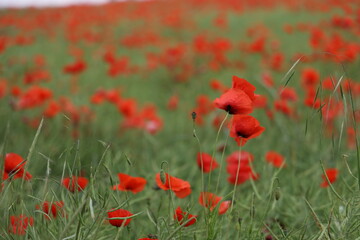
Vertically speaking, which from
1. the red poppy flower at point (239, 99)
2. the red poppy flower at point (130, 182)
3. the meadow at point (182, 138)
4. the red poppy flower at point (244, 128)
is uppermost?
the red poppy flower at point (239, 99)

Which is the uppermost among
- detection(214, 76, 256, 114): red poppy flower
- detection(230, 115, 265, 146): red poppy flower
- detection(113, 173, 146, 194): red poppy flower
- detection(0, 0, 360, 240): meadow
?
detection(214, 76, 256, 114): red poppy flower

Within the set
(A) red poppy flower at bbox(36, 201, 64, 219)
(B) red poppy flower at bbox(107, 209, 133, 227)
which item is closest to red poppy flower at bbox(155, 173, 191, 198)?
(B) red poppy flower at bbox(107, 209, 133, 227)

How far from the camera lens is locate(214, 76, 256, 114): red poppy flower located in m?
0.92

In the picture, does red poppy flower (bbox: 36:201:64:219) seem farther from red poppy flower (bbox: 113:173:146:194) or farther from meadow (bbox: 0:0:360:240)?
red poppy flower (bbox: 113:173:146:194)

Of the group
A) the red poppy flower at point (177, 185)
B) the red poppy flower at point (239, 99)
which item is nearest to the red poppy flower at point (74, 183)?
the red poppy flower at point (177, 185)

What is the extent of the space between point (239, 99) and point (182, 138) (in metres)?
1.39

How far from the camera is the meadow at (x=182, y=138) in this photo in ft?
3.00

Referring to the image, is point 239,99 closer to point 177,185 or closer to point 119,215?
point 177,185

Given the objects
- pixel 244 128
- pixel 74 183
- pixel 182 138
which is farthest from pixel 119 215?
pixel 182 138

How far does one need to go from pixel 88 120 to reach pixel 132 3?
8292 millimetres

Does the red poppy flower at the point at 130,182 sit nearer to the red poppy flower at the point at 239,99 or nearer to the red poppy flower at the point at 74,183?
the red poppy flower at the point at 74,183

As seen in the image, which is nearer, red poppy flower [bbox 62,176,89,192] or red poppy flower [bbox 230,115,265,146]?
red poppy flower [bbox 62,176,89,192]

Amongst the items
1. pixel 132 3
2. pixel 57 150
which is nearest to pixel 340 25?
pixel 57 150

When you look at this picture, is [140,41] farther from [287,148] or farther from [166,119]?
[287,148]
